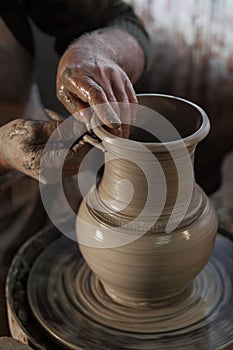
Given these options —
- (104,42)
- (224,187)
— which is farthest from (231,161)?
(104,42)

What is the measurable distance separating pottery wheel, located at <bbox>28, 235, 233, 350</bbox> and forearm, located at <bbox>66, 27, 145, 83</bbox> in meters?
0.51

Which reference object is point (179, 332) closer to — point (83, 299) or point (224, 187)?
point (83, 299)

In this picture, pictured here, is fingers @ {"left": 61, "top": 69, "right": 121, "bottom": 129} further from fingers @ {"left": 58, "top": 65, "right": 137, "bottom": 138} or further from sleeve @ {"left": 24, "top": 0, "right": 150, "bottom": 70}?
sleeve @ {"left": 24, "top": 0, "right": 150, "bottom": 70}

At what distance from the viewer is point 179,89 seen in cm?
236

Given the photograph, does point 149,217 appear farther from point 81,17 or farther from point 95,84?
point 81,17

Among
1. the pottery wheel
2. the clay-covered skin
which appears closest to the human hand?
the clay-covered skin

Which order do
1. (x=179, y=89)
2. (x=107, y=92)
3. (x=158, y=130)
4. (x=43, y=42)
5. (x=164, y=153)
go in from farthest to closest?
(x=43, y=42) < (x=179, y=89) < (x=158, y=130) < (x=107, y=92) < (x=164, y=153)

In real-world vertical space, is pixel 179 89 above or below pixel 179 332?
below

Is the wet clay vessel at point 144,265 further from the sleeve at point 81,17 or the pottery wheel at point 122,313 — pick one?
the sleeve at point 81,17

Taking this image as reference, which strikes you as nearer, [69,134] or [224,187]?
[69,134]

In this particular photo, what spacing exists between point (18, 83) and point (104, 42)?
0.29 m

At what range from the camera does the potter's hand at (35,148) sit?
1.22 metres

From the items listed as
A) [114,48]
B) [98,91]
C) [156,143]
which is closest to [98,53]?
[114,48]

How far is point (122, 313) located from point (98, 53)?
2.00 ft
